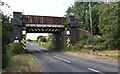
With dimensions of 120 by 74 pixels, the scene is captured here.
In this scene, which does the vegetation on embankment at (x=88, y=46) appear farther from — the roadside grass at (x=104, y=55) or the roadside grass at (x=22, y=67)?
the roadside grass at (x=22, y=67)

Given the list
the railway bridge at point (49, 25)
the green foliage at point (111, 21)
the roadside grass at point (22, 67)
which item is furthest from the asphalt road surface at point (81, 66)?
the railway bridge at point (49, 25)

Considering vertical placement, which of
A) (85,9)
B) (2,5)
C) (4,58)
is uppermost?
(85,9)

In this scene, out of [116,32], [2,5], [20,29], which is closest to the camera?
[2,5]

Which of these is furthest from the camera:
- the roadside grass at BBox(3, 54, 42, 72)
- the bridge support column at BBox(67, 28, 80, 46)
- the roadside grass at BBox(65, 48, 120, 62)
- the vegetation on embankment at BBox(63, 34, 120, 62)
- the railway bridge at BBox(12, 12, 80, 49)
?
the bridge support column at BBox(67, 28, 80, 46)

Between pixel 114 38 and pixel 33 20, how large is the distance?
51.9 ft

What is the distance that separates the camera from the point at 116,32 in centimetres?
2848

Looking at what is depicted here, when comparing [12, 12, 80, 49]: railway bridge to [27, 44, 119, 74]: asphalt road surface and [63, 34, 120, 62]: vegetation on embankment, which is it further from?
[27, 44, 119, 74]: asphalt road surface

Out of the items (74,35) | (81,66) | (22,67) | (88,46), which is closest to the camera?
(22,67)

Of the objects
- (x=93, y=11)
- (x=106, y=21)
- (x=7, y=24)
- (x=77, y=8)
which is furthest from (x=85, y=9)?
(x=7, y=24)

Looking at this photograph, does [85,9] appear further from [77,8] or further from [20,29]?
[20,29]

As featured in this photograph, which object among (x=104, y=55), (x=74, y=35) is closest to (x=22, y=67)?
(x=104, y=55)

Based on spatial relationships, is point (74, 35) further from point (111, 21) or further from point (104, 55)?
point (104, 55)

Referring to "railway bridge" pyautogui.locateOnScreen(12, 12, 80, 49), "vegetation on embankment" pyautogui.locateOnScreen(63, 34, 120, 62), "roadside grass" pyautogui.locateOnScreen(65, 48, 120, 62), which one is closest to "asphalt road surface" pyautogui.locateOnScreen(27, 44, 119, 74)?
"roadside grass" pyautogui.locateOnScreen(65, 48, 120, 62)

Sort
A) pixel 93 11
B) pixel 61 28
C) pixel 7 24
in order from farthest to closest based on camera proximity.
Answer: pixel 93 11, pixel 61 28, pixel 7 24
